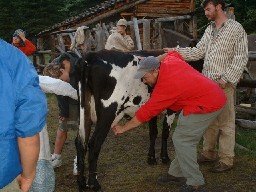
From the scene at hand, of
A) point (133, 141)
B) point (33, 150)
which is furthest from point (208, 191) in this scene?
point (33, 150)

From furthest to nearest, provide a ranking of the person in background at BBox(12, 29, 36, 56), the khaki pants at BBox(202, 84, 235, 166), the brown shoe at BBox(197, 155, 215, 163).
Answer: the person in background at BBox(12, 29, 36, 56) < the brown shoe at BBox(197, 155, 215, 163) < the khaki pants at BBox(202, 84, 235, 166)

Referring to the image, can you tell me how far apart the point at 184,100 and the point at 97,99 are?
47.3 inches

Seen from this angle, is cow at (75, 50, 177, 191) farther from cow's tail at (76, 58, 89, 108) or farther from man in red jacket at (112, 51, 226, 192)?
man in red jacket at (112, 51, 226, 192)

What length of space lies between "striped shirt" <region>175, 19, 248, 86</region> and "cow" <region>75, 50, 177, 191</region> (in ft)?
3.88

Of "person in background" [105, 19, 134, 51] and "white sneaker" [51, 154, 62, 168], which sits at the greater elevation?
"person in background" [105, 19, 134, 51]

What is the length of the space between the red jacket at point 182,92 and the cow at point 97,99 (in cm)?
76

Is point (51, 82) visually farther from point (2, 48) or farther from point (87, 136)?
point (2, 48)

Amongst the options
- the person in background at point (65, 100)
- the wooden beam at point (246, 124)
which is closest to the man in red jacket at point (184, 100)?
the person in background at point (65, 100)

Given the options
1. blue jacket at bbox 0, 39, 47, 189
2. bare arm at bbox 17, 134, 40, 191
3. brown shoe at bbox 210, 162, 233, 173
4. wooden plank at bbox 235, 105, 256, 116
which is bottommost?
brown shoe at bbox 210, 162, 233, 173

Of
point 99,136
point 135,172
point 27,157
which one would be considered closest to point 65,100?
point 99,136

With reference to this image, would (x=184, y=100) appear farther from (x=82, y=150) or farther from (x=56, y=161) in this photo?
(x=56, y=161)

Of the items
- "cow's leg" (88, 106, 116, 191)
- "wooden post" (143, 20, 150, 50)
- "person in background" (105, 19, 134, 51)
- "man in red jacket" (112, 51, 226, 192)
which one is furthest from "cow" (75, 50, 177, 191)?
"wooden post" (143, 20, 150, 50)

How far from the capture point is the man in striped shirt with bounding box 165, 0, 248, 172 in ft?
16.7

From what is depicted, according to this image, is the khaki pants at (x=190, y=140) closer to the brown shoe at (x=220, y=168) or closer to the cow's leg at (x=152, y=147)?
the brown shoe at (x=220, y=168)
